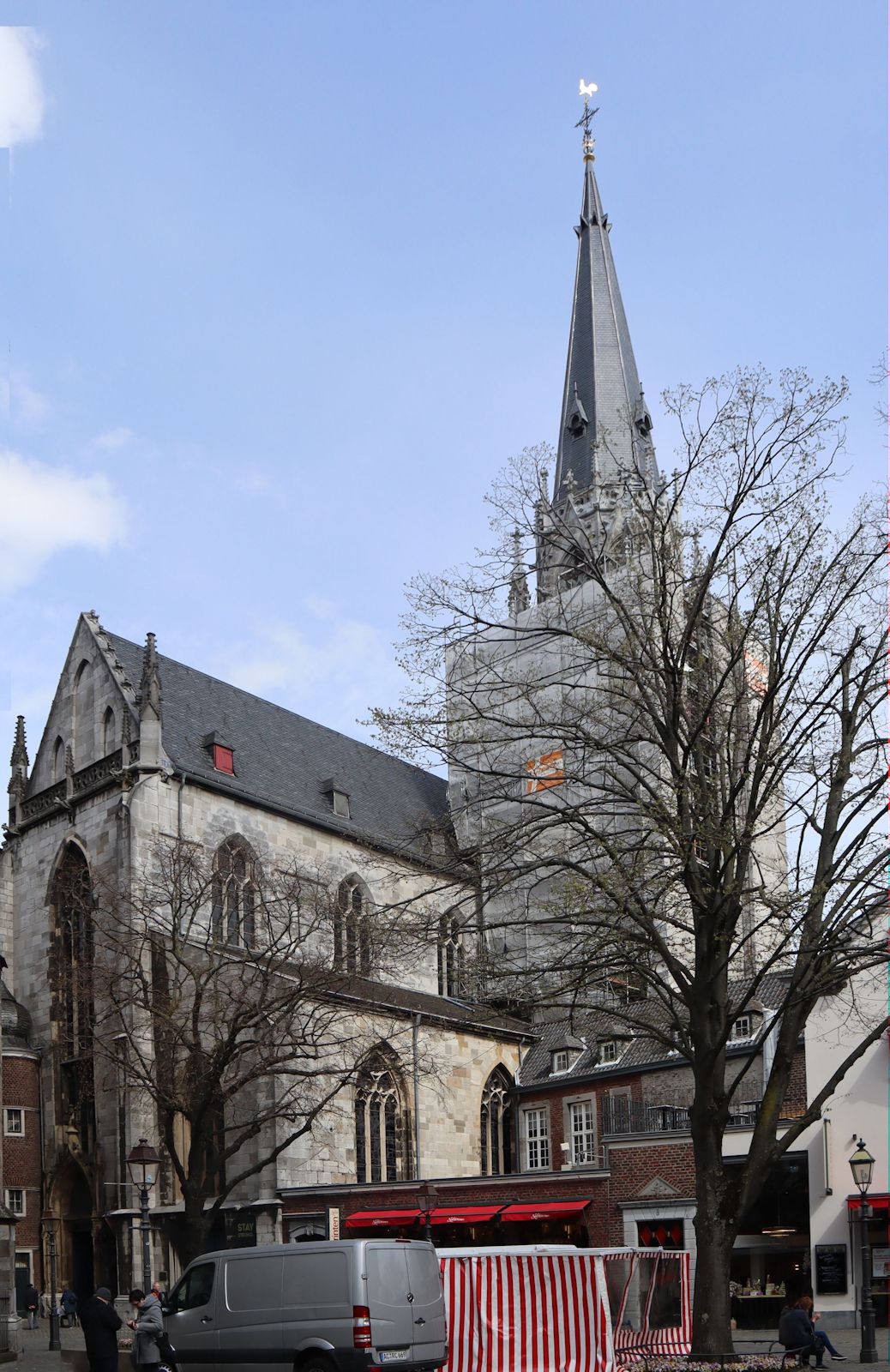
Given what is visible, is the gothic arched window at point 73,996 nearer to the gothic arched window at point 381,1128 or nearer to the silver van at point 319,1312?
the gothic arched window at point 381,1128

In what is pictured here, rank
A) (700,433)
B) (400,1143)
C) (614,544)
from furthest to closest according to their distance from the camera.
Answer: (400,1143) < (614,544) < (700,433)

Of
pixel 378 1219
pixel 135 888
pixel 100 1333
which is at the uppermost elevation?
pixel 135 888

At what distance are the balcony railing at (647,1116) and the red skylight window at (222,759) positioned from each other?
13.6 metres

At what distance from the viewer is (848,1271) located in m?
24.1

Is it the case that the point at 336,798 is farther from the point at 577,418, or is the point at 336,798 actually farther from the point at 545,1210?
the point at 577,418

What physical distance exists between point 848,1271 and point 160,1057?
42.3ft

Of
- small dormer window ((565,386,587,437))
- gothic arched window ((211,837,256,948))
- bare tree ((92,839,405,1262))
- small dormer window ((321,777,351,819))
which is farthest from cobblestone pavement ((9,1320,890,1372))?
small dormer window ((565,386,587,437))

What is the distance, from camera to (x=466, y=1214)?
105 feet

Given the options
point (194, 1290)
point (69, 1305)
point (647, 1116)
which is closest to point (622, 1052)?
point (647, 1116)

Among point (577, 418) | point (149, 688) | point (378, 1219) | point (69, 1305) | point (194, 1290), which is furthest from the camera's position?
point (577, 418)

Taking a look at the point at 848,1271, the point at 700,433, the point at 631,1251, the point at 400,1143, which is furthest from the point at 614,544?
the point at 400,1143

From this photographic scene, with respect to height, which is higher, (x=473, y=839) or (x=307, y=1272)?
(x=473, y=839)

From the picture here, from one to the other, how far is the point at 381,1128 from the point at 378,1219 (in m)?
6.19

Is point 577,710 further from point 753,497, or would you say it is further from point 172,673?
point 172,673
